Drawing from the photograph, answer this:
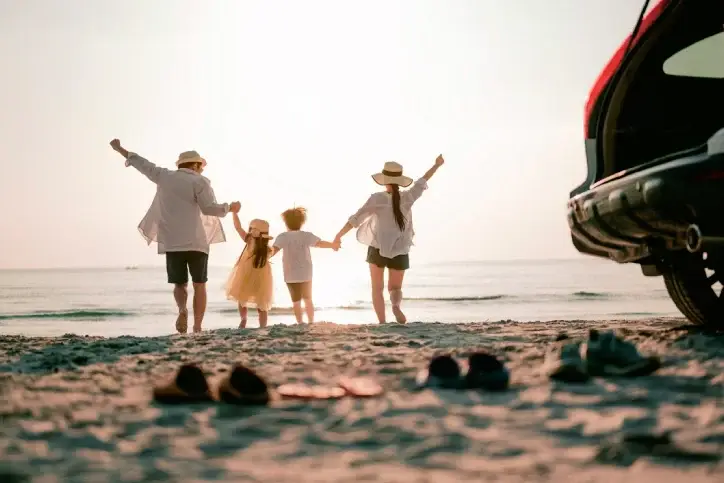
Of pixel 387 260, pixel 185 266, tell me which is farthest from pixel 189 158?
pixel 387 260

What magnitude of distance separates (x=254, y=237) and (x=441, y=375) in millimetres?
6181

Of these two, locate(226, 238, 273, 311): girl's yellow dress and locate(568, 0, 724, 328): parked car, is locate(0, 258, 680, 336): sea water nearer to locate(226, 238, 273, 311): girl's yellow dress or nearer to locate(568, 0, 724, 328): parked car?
locate(226, 238, 273, 311): girl's yellow dress

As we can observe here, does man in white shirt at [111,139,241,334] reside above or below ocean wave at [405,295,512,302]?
above

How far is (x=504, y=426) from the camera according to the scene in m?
2.47

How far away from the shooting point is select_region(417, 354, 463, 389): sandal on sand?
3.22 m

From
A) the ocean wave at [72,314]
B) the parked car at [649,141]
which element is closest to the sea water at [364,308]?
the ocean wave at [72,314]

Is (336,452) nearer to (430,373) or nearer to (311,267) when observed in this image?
(430,373)

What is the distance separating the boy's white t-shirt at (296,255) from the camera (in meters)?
8.95

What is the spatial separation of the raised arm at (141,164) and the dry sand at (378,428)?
10.9 feet

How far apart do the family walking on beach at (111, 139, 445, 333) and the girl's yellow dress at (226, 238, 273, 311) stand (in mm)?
13

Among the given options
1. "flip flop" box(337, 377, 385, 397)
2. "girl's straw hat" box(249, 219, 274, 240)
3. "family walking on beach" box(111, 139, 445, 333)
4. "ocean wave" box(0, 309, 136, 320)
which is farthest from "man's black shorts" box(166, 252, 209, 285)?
"ocean wave" box(0, 309, 136, 320)

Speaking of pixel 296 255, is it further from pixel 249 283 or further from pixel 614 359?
pixel 614 359

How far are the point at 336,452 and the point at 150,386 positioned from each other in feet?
4.93

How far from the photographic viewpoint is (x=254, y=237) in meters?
9.16
